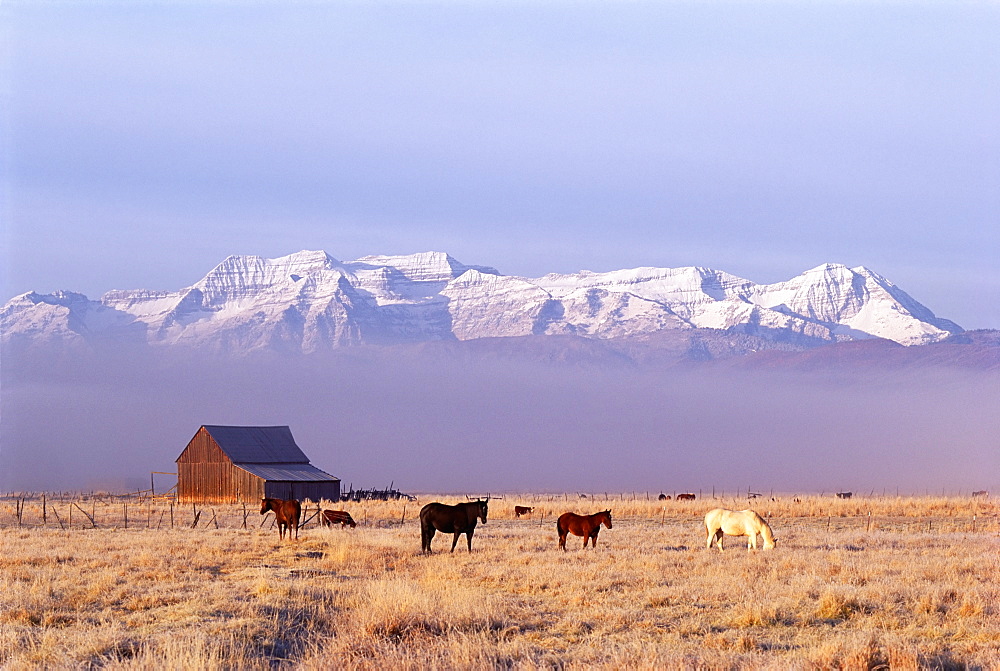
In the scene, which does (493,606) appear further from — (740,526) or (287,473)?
(287,473)

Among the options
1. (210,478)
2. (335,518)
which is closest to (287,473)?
(210,478)

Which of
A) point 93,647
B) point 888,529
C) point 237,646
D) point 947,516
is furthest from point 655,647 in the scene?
point 947,516

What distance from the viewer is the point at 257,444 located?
77875 mm

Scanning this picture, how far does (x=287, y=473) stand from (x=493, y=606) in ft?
194

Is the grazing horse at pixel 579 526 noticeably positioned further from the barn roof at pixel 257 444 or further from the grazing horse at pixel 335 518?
the barn roof at pixel 257 444

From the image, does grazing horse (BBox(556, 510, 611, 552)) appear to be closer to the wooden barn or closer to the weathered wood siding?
the wooden barn

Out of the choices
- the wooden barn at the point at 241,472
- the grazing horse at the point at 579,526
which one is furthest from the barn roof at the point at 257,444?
the grazing horse at the point at 579,526

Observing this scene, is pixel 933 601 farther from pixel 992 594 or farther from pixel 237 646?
pixel 237 646

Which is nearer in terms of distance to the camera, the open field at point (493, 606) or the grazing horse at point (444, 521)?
the open field at point (493, 606)

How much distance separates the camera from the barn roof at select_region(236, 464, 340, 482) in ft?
238

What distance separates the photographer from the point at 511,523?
47.5 m

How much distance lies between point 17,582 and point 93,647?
6984 mm

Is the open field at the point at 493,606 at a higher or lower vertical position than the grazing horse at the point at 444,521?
lower

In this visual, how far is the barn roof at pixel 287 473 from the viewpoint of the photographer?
72438 mm
